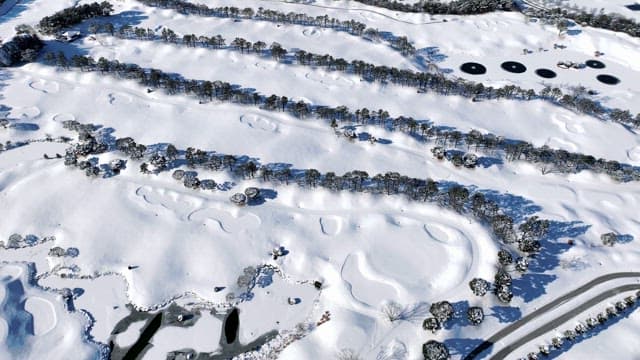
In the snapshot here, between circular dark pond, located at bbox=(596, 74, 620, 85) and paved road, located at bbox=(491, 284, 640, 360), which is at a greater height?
circular dark pond, located at bbox=(596, 74, 620, 85)

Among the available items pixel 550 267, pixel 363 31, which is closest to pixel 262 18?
pixel 363 31

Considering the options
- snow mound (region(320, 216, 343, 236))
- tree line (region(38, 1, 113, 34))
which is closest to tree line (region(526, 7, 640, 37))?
snow mound (region(320, 216, 343, 236))

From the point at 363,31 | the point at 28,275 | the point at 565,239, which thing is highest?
the point at 363,31

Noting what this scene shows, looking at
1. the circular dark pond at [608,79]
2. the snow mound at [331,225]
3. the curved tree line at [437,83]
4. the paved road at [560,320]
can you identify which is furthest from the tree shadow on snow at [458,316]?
the circular dark pond at [608,79]

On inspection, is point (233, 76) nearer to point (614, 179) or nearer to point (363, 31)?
point (363, 31)

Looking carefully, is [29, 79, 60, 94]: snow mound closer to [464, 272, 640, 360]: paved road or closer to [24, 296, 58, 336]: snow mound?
[24, 296, 58, 336]: snow mound

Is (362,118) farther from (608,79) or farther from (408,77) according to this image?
(608,79)
